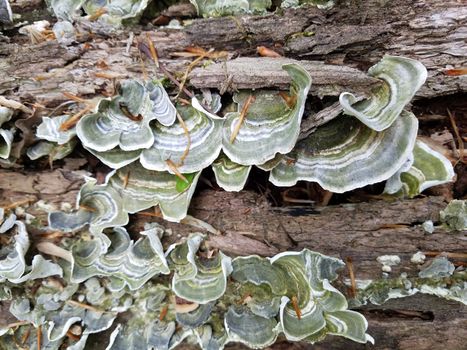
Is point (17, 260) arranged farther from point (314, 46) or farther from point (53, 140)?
point (314, 46)

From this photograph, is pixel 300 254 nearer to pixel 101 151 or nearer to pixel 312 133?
pixel 312 133

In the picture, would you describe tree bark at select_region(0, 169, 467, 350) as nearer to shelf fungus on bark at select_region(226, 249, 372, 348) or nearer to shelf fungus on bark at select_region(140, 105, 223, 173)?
shelf fungus on bark at select_region(226, 249, 372, 348)

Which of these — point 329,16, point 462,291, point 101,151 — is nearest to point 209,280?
point 101,151

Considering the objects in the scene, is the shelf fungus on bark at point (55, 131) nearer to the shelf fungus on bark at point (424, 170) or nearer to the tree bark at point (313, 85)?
the tree bark at point (313, 85)

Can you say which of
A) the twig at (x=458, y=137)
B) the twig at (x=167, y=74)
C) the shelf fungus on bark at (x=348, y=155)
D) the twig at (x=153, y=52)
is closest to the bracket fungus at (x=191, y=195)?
the shelf fungus on bark at (x=348, y=155)

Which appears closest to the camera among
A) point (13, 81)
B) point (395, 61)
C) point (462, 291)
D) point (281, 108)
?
point (395, 61)

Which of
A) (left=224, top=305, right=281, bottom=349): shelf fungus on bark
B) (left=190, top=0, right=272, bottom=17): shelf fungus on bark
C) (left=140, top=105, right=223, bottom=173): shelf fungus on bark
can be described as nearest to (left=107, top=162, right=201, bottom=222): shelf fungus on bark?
(left=140, top=105, right=223, bottom=173): shelf fungus on bark
